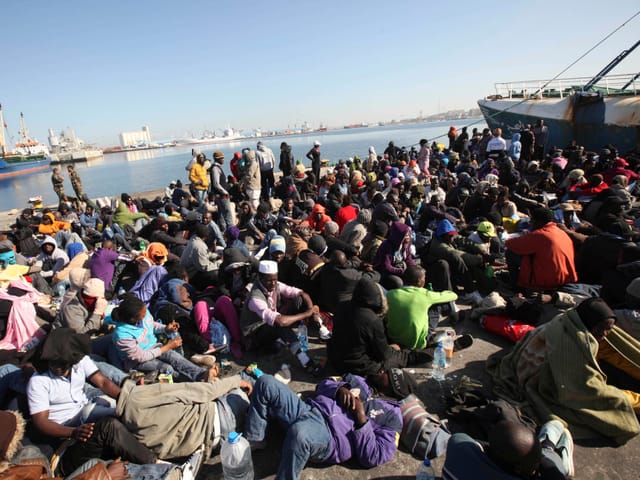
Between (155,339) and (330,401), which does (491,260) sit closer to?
(330,401)

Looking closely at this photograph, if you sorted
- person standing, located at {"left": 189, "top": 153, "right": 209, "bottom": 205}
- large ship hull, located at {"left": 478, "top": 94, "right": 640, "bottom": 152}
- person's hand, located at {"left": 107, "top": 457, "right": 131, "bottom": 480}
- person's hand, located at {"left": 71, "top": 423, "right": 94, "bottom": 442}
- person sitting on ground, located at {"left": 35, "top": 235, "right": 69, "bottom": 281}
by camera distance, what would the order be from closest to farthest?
person's hand, located at {"left": 107, "top": 457, "right": 131, "bottom": 480} < person's hand, located at {"left": 71, "top": 423, "right": 94, "bottom": 442} < person sitting on ground, located at {"left": 35, "top": 235, "right": 69, "bottom": 281} < person standing, located at {"left": 189, "top": 153, "right": 209, "bottom": 205} < large ship hull, located at {"left": 478, "top": 94, "right": 640, "bottom": 152}

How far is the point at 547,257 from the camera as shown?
14.6 feet

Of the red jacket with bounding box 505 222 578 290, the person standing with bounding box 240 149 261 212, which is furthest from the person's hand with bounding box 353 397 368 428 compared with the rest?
the person standing with bounding box 240 149 261 212

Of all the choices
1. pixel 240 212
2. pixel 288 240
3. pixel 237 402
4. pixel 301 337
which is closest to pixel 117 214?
pixel 240 212

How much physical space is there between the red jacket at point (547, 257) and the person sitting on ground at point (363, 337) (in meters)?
2.40

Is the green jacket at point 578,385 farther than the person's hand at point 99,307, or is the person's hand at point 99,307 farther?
the person's hand at point 99,307

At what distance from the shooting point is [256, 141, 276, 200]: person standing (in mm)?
11000

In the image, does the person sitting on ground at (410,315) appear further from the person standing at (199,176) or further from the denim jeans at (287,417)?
the person standing at (199,176)

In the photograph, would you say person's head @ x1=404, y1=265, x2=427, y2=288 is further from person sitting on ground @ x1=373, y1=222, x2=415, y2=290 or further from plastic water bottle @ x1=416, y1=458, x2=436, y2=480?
plastic water bottle @ x1=416, y1=458, x2=436, y2=480

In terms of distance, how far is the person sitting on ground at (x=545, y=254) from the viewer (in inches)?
175

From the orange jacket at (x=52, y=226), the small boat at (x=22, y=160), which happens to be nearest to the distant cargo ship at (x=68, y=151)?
the small boat at (x=22, y=160)

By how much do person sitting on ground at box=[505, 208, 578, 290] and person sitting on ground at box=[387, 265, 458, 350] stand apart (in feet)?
4.99

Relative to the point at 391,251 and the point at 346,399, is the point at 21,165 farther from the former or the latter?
the point at 346,399

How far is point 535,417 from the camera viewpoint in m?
2.89
